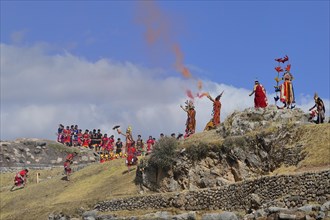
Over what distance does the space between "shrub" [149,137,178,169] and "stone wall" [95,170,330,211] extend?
10.9 ft

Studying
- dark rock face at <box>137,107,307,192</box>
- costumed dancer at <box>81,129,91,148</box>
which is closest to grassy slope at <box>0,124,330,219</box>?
dark rock face at <box>137,107,307,192</box>

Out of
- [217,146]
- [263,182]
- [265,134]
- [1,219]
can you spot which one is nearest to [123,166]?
[1,219]

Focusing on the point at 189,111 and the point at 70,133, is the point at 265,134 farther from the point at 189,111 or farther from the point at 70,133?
the point at 70,133

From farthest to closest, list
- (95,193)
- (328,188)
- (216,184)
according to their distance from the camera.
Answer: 1. (95,193)
2. (216,184)
3. (328,188)

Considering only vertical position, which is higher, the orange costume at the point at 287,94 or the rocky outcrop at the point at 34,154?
the orange costume at the point at 287,94

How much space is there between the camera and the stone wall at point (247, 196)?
25969 millimetres

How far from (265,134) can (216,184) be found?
150 inches

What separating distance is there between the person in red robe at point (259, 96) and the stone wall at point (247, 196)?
893cm

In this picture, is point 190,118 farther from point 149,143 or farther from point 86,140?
point 86,140

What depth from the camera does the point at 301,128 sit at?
32.8 m

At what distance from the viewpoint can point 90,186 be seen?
4462cm

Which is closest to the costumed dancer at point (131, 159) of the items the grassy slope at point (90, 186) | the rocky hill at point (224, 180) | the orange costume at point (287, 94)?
the grassy slope at point (90, 186)

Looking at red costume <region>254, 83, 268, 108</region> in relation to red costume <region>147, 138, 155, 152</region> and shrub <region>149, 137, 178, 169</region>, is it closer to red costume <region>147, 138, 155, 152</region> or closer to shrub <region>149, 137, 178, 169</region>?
shrub <region>149, 137, 178, 169</region>

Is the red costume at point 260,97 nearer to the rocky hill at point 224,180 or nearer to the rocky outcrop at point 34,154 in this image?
the rocky hill at point 224,180
